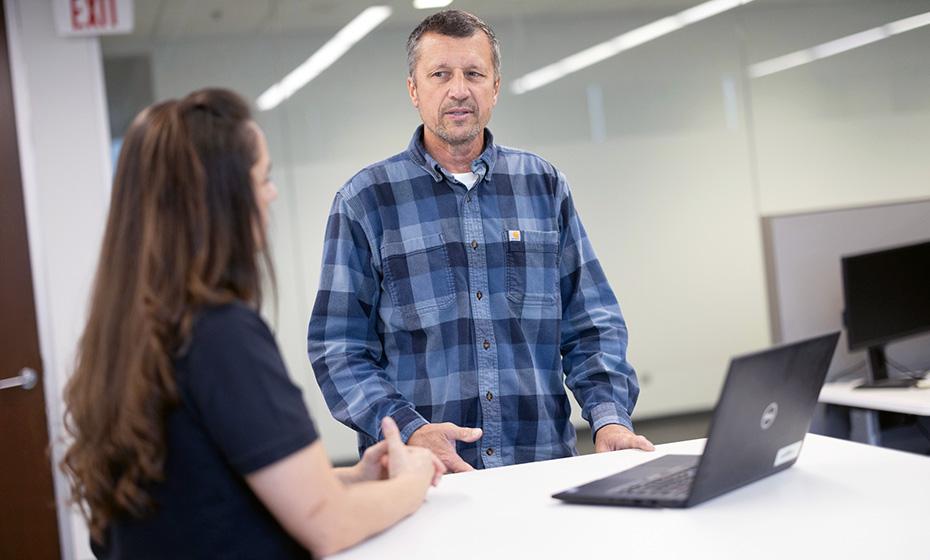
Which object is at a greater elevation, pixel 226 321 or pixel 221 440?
pixel 226 321

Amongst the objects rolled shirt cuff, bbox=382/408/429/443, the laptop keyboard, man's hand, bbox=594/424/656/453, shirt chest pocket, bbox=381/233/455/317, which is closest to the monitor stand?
man's hand, bbox=594/424/656/453

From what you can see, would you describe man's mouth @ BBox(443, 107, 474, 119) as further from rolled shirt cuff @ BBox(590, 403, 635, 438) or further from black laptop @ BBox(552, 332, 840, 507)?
black laptop @ BBox(552, 332, 840, 507)

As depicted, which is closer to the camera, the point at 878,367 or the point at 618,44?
the point at 878,367

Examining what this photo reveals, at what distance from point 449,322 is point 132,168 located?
100 centimetres

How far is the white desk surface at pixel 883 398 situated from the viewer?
3062 mm

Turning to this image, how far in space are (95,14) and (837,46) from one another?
3.09 metres

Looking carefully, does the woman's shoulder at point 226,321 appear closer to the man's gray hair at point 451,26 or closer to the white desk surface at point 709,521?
the white desk surface at point 709,521

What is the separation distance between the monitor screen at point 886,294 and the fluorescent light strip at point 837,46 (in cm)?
123

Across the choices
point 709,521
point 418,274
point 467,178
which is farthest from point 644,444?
point 467,178

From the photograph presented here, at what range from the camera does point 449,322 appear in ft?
7.02

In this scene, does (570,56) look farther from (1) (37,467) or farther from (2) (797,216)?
(1) (37,467)

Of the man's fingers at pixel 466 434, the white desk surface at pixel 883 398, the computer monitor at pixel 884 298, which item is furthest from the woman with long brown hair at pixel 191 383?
the computer monitor at pixel 884 298

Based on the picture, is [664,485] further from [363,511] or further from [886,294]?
[886,294]

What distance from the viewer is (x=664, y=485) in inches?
54.9
